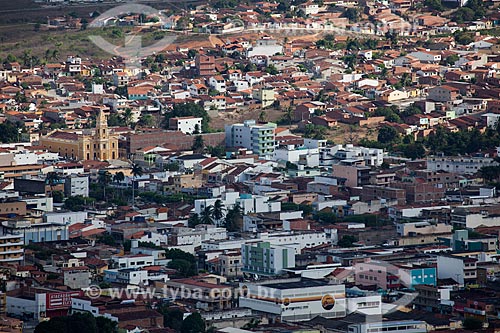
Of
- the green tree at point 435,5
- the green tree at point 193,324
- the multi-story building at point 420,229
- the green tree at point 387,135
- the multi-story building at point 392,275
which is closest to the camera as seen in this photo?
the green tree at point 193,324

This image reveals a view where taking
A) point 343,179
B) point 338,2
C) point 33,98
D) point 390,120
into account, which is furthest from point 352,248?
point 338,2

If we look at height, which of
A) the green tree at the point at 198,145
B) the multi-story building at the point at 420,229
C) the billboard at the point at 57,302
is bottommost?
the billboard at the point at 57,302

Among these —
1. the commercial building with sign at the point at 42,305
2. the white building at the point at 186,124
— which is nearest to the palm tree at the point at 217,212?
the commercial building with sign at the point at 42,305

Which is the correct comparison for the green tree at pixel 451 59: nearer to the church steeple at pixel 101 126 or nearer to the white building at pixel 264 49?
the white building at pixel 264 49

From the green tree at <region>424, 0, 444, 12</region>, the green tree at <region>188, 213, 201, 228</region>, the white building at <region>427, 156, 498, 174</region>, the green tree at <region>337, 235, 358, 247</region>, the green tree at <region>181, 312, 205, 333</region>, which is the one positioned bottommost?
the green tree at <region>181, 312, 205, 333</region>

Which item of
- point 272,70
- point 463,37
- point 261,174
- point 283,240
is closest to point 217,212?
point 283,240

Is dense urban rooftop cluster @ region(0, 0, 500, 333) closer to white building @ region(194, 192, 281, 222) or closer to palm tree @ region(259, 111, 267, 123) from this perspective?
white building @ region(194, 192, 281, 222)

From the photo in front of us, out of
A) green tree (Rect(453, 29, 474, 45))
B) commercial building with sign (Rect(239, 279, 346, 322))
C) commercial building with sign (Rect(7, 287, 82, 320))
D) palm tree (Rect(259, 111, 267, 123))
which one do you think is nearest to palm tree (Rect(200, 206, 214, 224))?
commercial building with sign (Rect(239, 279, 346, 322))
